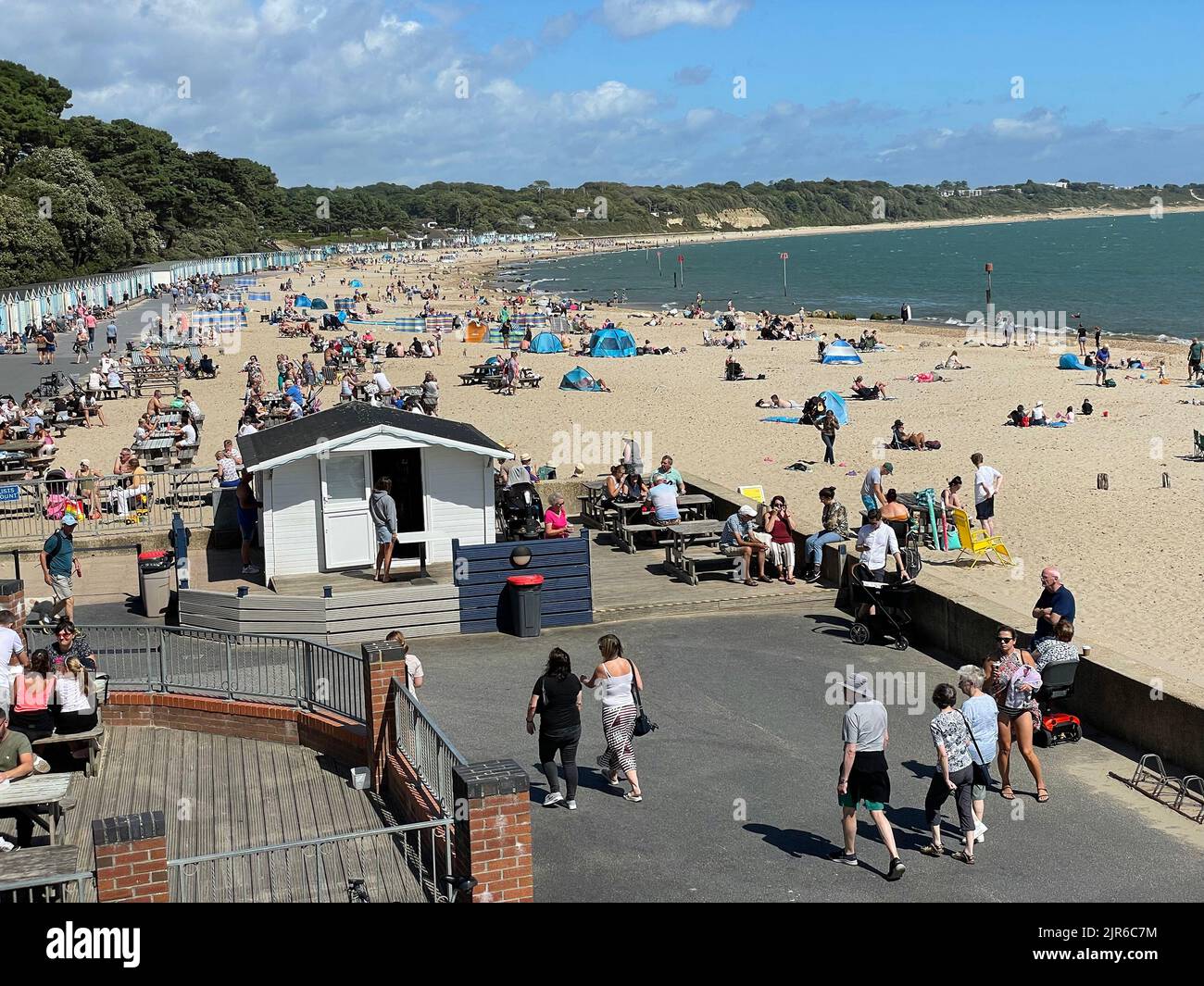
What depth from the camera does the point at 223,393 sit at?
122ft

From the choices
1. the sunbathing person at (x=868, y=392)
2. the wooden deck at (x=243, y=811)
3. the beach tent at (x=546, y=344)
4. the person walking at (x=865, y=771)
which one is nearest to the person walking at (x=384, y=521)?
the wooden deck at (x=243, y=811)

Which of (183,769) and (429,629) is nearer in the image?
(183,769)

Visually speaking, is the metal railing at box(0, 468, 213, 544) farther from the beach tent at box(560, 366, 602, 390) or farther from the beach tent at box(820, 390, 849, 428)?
the beach tent at box(560, 366, 602, 390)

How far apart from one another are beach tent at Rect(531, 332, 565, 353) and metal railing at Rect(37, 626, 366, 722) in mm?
38691

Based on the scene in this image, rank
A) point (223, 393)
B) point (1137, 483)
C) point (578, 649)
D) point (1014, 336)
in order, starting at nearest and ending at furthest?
point (578, 649), point (1137, 483), point (223, 393), point (1014, 336)

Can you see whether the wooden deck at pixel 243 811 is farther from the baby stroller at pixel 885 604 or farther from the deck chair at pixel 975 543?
the deck chair at pixel 975 543

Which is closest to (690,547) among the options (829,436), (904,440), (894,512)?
(894,512)

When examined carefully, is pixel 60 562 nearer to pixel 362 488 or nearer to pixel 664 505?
pixel 362 488

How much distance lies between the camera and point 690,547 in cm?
1711

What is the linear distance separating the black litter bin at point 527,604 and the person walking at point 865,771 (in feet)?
20.5

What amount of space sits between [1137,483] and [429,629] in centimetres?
1597

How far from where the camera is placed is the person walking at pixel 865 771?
8.51 m
